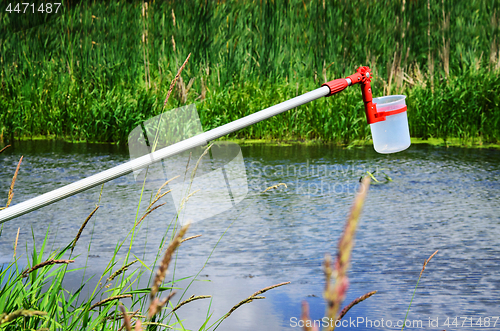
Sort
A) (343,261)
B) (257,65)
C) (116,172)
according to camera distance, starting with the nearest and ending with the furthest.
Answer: (343,261), (116,172), (257,65)

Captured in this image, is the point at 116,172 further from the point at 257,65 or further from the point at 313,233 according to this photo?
the point at 257,65

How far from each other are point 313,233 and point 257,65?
4.54m

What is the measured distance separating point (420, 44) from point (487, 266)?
18.2ft

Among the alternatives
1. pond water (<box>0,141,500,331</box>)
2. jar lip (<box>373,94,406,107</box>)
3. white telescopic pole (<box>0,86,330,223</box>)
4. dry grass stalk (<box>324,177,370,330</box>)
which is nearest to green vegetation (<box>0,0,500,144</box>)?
pond water (<box>0,141,500,331</box>)

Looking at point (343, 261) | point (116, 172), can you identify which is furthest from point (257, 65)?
point (343, 261)

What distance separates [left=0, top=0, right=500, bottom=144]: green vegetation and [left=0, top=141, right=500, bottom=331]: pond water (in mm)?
911

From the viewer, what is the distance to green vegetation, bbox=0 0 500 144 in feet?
23.4

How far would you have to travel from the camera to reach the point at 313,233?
390 centimetres

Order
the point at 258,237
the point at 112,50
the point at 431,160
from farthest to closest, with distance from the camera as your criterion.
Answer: the point at 112,50, the point at 431,160, the point at 258,237

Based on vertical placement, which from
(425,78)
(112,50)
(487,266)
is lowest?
(487,266)

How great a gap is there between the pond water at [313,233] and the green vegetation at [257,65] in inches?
35.9

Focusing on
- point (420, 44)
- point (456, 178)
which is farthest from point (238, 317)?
point (420, 44)

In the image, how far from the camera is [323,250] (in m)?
3.60

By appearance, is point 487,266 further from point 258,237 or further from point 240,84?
point 240,84
